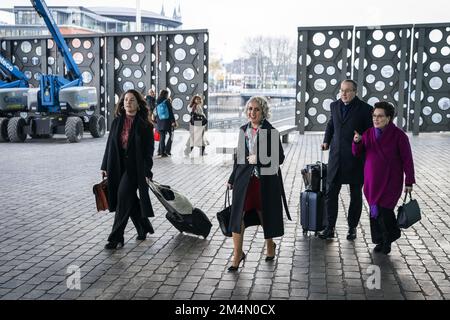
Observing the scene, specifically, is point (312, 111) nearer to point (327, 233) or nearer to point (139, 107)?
point (327, 233)

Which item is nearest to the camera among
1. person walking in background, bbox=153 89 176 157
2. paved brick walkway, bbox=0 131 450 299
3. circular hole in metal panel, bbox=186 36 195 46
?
paved brick walkway, bbox=0 131 450 299

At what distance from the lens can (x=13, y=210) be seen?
8258 millimetres

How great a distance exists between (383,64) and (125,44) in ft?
33.1

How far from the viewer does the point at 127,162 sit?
6234mm

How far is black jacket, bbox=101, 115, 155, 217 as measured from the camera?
6.26 metres

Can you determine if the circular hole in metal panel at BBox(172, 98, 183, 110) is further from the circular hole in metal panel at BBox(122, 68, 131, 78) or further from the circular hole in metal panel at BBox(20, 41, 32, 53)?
the circular hole in metal panel at BBox(20, 41, 32, 53)

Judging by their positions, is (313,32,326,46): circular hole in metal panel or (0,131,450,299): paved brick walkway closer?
(0,131,450,299): paved brick walkway

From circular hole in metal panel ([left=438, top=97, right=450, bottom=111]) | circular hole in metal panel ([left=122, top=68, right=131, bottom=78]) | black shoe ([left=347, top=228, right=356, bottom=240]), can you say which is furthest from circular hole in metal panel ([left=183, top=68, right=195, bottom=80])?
black shoe ([left=347, top=228, right=356, bottom=240])

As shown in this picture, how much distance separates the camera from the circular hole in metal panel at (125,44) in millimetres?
23234

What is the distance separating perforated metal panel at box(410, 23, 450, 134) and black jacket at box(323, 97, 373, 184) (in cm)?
1616

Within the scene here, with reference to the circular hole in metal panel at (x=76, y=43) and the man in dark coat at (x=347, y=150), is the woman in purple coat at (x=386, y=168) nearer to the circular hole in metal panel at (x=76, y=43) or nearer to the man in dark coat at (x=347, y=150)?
the man in dark coat at (x=347, y=150)

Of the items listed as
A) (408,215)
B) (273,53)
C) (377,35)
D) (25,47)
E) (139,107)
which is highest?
(273,53)

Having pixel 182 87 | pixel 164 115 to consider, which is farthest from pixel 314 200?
pixel 182 87
